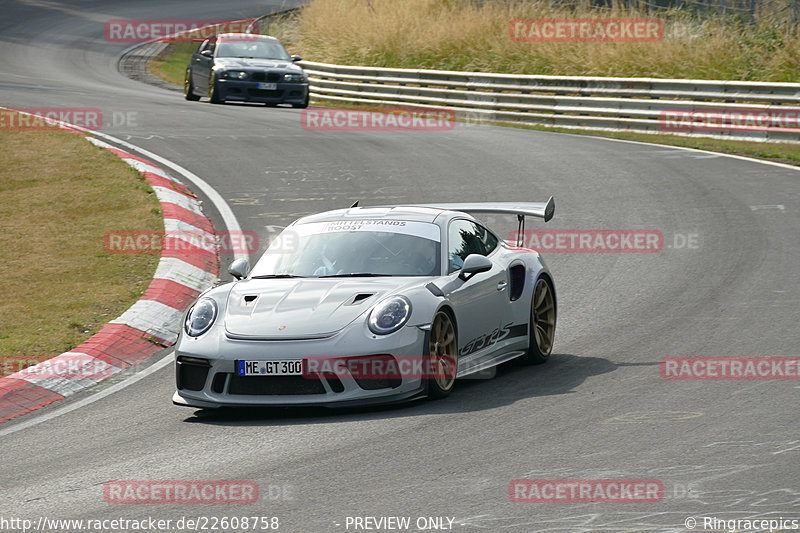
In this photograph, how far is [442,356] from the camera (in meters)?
8.04

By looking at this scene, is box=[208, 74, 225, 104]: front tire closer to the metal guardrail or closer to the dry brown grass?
the metal guardrail

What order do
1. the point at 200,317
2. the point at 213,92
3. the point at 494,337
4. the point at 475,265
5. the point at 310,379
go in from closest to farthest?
1. the point at 310,379
2. the point at 200,317
3. the point at 475,265
4. the point at 494,337
5. the point at 213,92

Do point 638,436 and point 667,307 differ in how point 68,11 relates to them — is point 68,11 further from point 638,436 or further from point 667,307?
point 638,436

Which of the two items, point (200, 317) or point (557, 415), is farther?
point (200, 317)

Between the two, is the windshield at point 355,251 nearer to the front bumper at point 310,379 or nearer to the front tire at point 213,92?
the front bumper at point 310,379

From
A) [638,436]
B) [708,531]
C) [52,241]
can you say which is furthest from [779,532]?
[52,241]

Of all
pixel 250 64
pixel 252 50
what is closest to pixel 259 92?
pixel 250 64

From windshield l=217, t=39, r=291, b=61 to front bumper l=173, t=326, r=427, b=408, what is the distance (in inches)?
804

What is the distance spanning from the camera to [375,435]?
7004 mm

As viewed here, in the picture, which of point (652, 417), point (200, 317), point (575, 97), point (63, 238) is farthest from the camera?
point (575, 97)

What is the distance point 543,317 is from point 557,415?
2376mm

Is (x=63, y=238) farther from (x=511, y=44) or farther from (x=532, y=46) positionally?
(x=511, y=44)

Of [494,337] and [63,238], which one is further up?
[494,337]

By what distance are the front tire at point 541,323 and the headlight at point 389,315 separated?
1.69 meters
